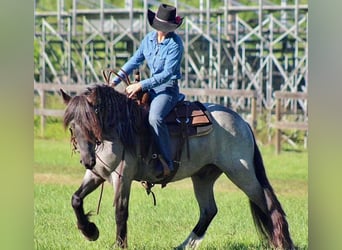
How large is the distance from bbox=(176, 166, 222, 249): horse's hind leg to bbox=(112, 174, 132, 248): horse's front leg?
21.8 inches

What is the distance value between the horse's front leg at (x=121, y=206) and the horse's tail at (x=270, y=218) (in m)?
1.16

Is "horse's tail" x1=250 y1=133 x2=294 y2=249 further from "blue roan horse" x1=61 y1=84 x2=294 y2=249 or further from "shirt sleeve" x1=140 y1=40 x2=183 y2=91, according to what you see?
"shirt sleeve" x1=140 y1=40 x2=183 y2=91

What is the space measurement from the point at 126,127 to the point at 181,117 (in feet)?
1.72

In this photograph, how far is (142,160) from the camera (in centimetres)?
710

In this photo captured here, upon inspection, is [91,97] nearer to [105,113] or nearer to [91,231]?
[105,113]

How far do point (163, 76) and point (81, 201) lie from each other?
1.22 metres

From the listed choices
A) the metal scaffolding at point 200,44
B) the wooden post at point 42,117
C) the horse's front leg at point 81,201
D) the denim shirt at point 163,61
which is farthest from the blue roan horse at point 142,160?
the wooden post at point 42,117

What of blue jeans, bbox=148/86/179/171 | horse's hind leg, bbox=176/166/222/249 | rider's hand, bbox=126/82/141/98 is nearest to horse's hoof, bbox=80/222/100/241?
horse's hind leg, bbox=176/166/222/249

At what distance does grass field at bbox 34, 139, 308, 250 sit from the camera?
24.3 ft

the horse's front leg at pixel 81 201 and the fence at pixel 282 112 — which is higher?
the fence at pixel 282 112

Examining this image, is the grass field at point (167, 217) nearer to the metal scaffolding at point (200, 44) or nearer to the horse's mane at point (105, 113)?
the horse's mane at point (105, 113)

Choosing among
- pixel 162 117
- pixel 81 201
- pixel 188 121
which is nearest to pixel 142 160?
pixel 162 117

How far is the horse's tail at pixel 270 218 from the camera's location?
24.2 ft
